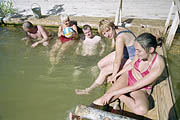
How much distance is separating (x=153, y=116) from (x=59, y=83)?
2.59m

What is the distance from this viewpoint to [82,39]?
5934mm

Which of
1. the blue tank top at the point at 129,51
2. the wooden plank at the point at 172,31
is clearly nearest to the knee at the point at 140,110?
the blue tank top at the point at 129,51

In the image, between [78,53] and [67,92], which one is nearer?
[67,92]

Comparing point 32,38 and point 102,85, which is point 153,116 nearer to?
point 102,85

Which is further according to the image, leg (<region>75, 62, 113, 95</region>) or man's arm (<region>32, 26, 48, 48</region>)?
man's arm (<region>32, 26, 48, 48</region>)

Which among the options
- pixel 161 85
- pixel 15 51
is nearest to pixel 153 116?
pixel 161 85

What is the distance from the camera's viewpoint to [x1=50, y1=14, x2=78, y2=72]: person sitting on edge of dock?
5.28 meters

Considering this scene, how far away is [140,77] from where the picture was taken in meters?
2.78

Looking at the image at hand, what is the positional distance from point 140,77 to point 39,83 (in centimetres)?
283

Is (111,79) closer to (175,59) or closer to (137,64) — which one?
(137,64)

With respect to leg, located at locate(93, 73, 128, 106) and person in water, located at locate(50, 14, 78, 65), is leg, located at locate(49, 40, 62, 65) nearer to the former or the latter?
person in water, located at locate(50, 14, 78, 65)

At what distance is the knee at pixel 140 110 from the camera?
265 cm

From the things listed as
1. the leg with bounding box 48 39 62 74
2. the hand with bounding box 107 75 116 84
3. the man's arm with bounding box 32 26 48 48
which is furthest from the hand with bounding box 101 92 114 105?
the man's arm with bounding box 32 26 48 48

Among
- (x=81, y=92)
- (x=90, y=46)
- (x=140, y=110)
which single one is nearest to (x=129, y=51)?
(x=140, y=110)
